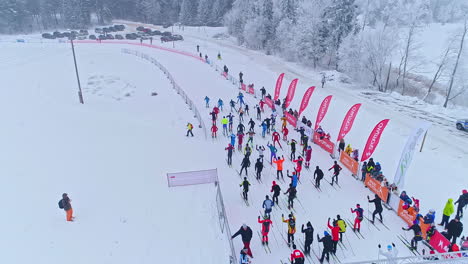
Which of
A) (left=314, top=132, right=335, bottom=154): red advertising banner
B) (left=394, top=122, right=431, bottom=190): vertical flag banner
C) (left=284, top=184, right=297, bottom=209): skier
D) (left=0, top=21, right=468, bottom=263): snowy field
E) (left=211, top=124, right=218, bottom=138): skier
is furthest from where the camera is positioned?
(left=211, top=124, right=218, bottom=138): skier

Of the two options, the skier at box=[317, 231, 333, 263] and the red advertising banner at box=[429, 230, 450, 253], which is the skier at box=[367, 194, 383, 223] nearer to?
the red advertising banner at box=[429, 230, 450, 253]

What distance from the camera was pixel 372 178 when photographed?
15922 mm

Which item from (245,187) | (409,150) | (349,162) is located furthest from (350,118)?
(245,187)

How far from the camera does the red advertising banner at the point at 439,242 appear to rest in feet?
36.8

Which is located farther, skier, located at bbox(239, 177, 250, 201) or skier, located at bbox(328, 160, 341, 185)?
skier, located at bbox(328, 160, 341, 185)

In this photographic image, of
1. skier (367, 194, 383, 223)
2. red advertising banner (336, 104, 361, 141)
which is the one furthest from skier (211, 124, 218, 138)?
skier (367, 194, 383, 223)

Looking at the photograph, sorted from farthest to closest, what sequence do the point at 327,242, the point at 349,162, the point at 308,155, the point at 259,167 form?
the point at 349,162 → the point at 308,155 → the point at 259,167 → the point at 327,242

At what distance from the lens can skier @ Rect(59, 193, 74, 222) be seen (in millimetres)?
13172

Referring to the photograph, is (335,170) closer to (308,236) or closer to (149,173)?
(308,236)

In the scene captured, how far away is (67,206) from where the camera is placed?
13.4 meters

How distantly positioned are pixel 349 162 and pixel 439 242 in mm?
7069

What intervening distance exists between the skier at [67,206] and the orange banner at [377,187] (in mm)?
13693

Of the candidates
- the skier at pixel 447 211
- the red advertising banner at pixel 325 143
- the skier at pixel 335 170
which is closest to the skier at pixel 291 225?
the skier at pixel 335 170

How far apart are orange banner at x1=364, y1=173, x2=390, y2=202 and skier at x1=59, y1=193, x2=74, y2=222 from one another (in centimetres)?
1369
